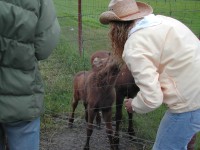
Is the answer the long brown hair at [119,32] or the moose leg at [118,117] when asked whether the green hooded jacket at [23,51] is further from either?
the moose leg at [118,117]

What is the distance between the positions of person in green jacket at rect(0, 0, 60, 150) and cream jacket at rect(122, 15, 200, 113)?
2.00ft

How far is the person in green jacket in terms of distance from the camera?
7.84 ft

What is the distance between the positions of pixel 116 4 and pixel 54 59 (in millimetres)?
4919

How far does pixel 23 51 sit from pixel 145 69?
85cm

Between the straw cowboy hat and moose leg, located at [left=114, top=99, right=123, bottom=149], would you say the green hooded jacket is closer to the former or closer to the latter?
the straw cowboy hat

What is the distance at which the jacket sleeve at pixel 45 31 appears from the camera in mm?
2551

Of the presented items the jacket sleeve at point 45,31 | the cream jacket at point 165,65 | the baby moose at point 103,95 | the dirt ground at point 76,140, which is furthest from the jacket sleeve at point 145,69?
the dirt ground at point 76,140

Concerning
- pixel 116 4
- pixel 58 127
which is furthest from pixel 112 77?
pixel 116 4

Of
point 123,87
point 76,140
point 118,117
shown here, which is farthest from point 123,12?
point 76,140

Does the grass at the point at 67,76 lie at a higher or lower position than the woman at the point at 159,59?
lower

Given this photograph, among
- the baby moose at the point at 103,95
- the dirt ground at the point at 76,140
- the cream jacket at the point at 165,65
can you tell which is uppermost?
the cream jacket at the point at 165,65

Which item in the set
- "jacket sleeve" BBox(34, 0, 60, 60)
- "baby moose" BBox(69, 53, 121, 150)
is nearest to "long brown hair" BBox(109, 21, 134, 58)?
"jacket sleeve" BBox(34, 0, 60, 60)

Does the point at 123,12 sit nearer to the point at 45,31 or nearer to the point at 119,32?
the point at 119,32

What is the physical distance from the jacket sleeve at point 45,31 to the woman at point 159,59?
44cm
